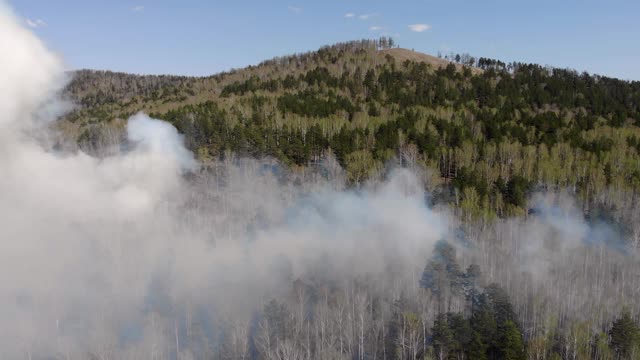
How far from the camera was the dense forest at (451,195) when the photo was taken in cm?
3988

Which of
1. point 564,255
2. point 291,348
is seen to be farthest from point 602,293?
point 291,348

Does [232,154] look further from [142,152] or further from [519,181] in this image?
[519,181]

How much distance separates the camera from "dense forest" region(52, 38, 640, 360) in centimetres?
3988

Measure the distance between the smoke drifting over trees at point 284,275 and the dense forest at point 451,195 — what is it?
0.29 metres

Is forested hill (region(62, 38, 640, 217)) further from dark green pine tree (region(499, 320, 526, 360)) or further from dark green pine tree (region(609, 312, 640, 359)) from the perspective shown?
dark green pine tree (region(499, 320, 526, 360))

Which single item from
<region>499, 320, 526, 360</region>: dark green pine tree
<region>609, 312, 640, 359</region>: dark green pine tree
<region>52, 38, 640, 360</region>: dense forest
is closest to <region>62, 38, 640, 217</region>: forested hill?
<region>52, 38, 640, 360</region>: dense forest

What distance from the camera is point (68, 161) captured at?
40469mm

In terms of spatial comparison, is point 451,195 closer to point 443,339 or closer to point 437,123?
point 437,123

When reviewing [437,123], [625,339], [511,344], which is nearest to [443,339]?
[511,344]

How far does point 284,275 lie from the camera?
52.6 m

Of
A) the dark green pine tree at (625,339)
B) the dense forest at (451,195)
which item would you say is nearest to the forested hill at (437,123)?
the dense forest at (451,195)

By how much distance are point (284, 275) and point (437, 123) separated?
63.7 meters

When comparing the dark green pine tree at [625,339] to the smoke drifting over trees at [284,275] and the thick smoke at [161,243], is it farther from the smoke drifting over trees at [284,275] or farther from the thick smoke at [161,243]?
the thick smoke at [161,243]

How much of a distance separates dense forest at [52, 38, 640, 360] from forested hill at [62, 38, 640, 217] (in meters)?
0.43
